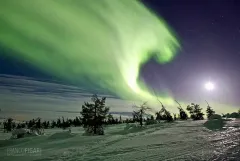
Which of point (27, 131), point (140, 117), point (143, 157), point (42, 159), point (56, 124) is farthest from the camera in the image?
point (56, 124)

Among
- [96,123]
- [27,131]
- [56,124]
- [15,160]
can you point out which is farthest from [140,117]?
[56,124]

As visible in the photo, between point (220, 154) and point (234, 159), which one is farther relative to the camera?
point (220, 154)

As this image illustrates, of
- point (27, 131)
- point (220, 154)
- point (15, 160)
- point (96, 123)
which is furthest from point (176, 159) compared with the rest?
point (27, 131)

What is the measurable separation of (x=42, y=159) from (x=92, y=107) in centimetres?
3016

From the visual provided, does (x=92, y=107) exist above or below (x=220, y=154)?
above

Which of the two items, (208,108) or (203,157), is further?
(208,108)

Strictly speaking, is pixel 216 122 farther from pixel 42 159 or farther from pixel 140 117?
pixel 140 117

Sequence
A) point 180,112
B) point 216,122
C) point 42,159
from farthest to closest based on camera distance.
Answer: point 180,112 < point 216,122 < point 42,159

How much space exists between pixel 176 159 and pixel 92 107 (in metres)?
33.3

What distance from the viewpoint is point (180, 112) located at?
64.4 meters

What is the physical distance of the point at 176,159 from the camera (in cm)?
702

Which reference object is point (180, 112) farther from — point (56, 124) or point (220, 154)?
point (56, 124)

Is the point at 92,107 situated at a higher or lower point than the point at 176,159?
higher

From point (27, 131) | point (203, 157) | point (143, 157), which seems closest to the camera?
point (203, 157)
